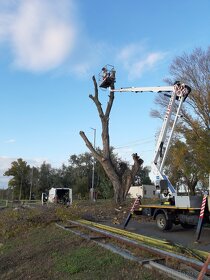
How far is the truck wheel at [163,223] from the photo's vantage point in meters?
14.8

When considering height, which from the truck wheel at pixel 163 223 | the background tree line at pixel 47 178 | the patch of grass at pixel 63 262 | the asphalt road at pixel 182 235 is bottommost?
the patch of grass at pixel 63 262

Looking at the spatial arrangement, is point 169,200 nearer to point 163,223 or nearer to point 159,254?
point 163,223

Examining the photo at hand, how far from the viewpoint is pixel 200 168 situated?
39.3m

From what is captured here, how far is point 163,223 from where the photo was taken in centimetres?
1498

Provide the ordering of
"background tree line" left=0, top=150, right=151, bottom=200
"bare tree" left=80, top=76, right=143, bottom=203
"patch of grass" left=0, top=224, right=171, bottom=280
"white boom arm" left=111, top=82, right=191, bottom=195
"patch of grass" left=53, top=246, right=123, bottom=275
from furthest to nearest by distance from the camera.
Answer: "background tree line" left=0, top=150, right=151, bottom=200
"bare tree" left=80, top=76, right=143, bottom=203
"white boom arm" left=111, top=82, right=191, bottom=195
"patch of grass" left=53, top=246, right=123, bottom=275
"patch of grass" left=0, top=224, right=171, bottom=280

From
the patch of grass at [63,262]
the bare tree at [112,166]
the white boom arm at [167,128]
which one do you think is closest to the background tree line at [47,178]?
the bare tree at [112,166]

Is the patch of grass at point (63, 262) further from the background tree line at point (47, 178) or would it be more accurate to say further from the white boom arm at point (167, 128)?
the background tree line at point (47, 178)

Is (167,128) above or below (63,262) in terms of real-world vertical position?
above

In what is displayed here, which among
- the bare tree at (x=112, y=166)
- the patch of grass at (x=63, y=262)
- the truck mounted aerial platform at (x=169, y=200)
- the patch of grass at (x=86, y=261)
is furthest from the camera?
the bare tree at (x=112, y=166)

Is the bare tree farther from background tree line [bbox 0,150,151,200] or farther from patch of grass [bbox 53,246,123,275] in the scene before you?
background tree line [bbox 0,150,151,200]

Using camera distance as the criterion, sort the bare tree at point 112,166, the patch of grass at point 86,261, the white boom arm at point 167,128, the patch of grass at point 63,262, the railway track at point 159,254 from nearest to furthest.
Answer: the railway track at point 159,254
the patch of grass at point 63,262
the patch of grass at point 86,261
the white boom arm at point 167,128
the bare tree at point 112,166

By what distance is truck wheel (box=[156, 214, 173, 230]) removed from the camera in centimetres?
1477

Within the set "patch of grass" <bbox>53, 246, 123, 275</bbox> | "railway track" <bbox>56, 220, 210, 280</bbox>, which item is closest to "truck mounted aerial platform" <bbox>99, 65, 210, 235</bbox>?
"railway track" <bbox>56, 220, 210, 280</bbox>

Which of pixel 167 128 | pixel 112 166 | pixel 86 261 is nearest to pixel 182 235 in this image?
pixel 86 261
